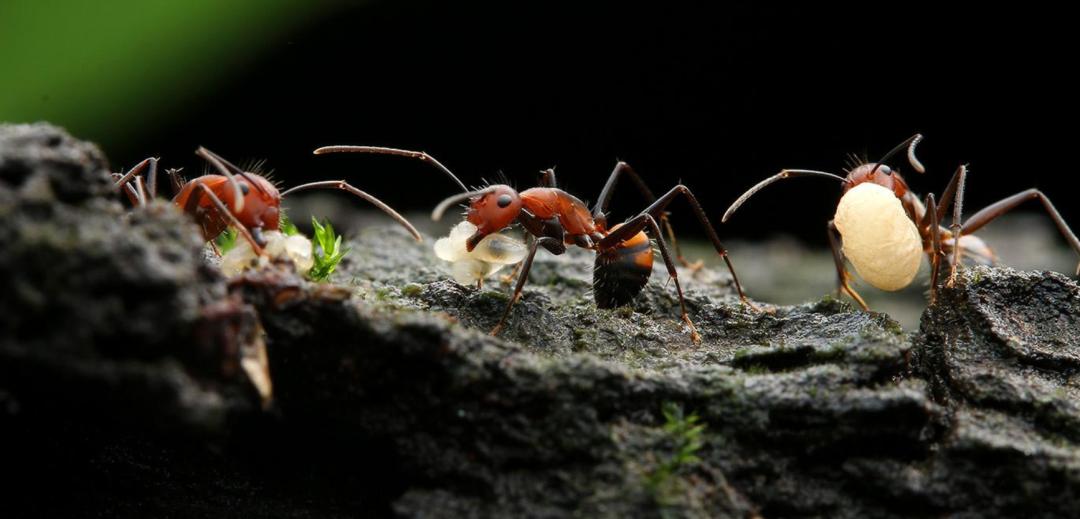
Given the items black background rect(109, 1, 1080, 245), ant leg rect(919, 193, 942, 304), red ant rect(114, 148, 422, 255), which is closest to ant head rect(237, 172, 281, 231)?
red ant rect(114, 148, 422, 255)

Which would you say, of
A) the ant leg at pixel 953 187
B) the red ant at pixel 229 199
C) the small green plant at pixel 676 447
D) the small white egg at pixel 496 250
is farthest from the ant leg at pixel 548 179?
the small green plant at pixel 676 447

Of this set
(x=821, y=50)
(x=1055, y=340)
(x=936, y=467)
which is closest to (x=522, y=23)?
(x=821, y=50)

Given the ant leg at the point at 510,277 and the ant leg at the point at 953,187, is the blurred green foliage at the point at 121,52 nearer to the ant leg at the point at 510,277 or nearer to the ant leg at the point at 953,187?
the ant leg at the point at 510,277

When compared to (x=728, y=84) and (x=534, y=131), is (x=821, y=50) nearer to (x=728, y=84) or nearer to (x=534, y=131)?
(x=728, y=84)

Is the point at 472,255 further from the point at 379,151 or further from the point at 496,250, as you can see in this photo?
the point at 379,151

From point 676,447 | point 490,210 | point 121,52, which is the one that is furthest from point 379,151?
point 121,52
